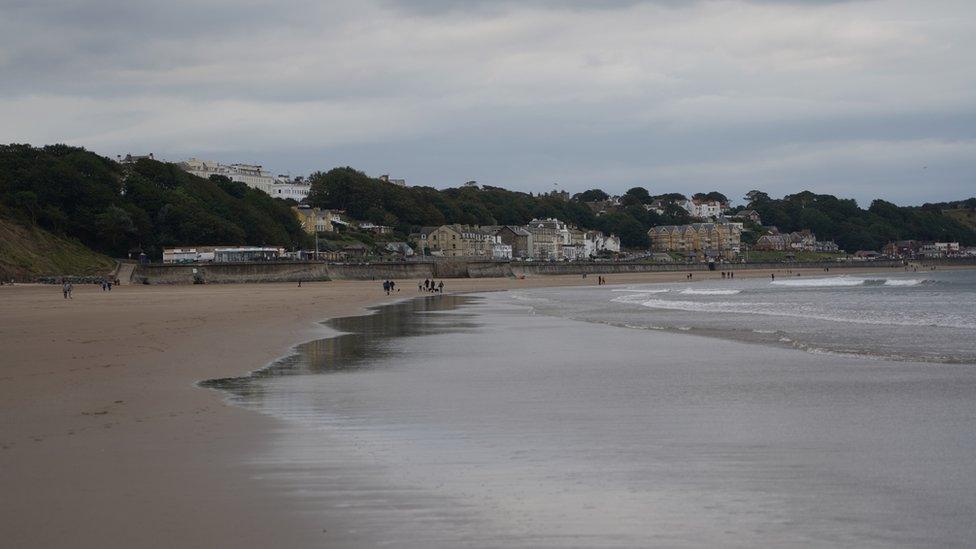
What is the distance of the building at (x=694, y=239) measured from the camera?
16488 centimetres

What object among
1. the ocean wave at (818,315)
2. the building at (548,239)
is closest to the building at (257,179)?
the building at (548,239)

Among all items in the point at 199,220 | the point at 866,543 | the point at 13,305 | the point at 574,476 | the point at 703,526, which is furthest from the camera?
the point at 199,220

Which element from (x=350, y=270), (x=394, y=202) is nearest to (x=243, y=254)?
(x=350, y=270)

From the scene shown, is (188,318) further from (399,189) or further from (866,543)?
(399,189)

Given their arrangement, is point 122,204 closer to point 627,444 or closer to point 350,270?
point 350,270

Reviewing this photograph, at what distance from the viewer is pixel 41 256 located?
63625 millimetres

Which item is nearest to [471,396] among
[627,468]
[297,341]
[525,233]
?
[627,468]

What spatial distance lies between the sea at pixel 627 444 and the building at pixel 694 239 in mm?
150678

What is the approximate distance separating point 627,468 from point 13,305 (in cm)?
2943

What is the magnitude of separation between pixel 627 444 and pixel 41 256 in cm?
6414

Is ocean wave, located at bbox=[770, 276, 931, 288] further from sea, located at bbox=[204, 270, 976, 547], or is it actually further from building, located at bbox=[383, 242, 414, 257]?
sea, located at bbox=[204, 270, 976, 547]

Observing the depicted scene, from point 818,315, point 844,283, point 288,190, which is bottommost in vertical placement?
point 844,283

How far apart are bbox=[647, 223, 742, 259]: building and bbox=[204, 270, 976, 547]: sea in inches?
5932

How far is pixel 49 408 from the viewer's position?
955cm
